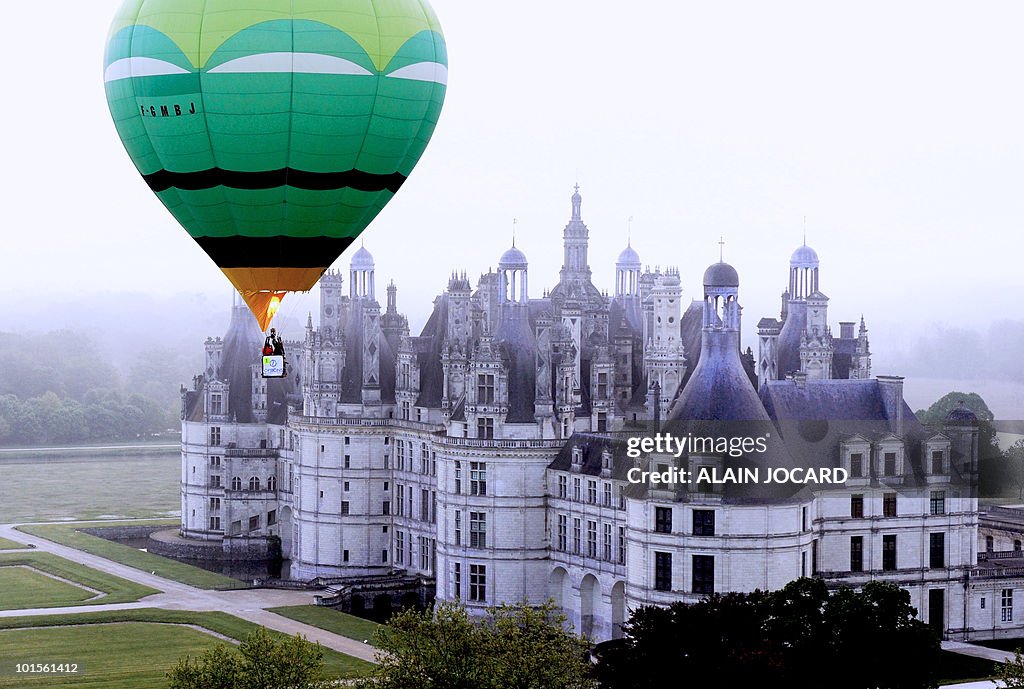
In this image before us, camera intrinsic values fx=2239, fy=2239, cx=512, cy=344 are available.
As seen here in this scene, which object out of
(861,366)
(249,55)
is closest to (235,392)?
(861,366)

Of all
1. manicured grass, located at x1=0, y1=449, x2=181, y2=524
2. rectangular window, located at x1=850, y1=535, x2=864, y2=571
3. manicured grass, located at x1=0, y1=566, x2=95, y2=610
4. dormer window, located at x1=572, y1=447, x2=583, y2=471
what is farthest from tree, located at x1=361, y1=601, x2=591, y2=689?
manicured grass, located at x1=0, y1=449, x2=181, y2=524

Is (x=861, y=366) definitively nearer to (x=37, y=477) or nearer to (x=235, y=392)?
(x=235, y=392)

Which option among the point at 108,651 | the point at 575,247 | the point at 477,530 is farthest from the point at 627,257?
the point at 108,651

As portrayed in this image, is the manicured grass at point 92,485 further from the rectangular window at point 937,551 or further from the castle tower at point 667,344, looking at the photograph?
the rectangular window at point 937,551

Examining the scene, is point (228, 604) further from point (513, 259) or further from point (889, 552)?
point (889, 552)

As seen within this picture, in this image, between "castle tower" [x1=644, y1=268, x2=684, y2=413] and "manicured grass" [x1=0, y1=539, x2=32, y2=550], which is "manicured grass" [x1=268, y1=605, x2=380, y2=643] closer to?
"castle tower" [x1=644, y1=268, x2=684, y2=413]
